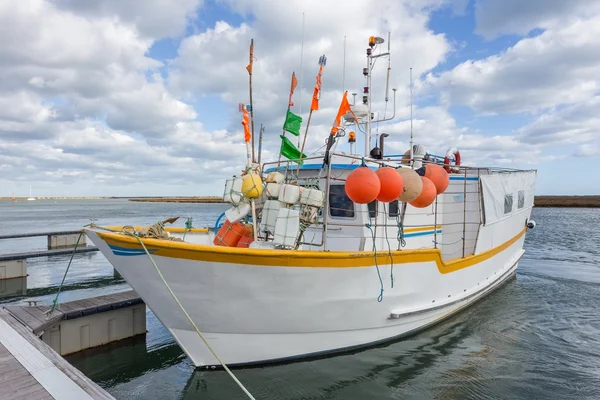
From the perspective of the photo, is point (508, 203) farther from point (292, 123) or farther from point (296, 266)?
point (296, 266)

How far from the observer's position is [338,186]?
6809mm

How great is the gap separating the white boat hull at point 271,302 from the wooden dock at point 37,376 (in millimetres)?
1353

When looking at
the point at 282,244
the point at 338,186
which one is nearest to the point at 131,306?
the point at 282,244

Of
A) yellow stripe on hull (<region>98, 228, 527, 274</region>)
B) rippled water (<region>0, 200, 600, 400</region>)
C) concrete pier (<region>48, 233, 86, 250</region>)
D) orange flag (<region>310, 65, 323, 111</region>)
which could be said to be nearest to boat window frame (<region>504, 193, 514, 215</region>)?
rippled water (<region>0, 200, 600, 400</region>)

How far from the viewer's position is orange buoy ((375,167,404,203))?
17.4ft

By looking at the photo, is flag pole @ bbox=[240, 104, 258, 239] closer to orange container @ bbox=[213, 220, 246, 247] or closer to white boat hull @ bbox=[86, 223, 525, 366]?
orange container @ bbox=[213, 220, 246, 247]

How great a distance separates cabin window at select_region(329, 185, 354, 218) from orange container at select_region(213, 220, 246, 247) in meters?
1.72

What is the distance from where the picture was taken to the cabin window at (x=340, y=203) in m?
6.77

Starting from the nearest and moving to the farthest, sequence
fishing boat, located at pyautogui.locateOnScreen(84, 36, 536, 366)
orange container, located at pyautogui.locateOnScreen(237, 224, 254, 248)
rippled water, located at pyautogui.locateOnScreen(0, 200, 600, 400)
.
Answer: fishing boat, located at pyautogui.locateOnScreen(84, 36, 536, 366) < rippled water, located at pyautogui.locateOnScreen(0, 200, 600, 400) < orange container, located at pyautogui.locateOnScreen(237, 224, 254, 248)

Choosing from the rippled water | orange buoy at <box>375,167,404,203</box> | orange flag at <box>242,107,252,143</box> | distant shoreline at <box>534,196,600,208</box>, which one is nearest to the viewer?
orange buoy at <box>375,167,404,203</box>

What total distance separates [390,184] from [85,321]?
626 cm

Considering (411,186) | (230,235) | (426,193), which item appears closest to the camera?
(411,186)

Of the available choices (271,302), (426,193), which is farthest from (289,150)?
(271,302)

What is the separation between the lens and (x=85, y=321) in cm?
712
